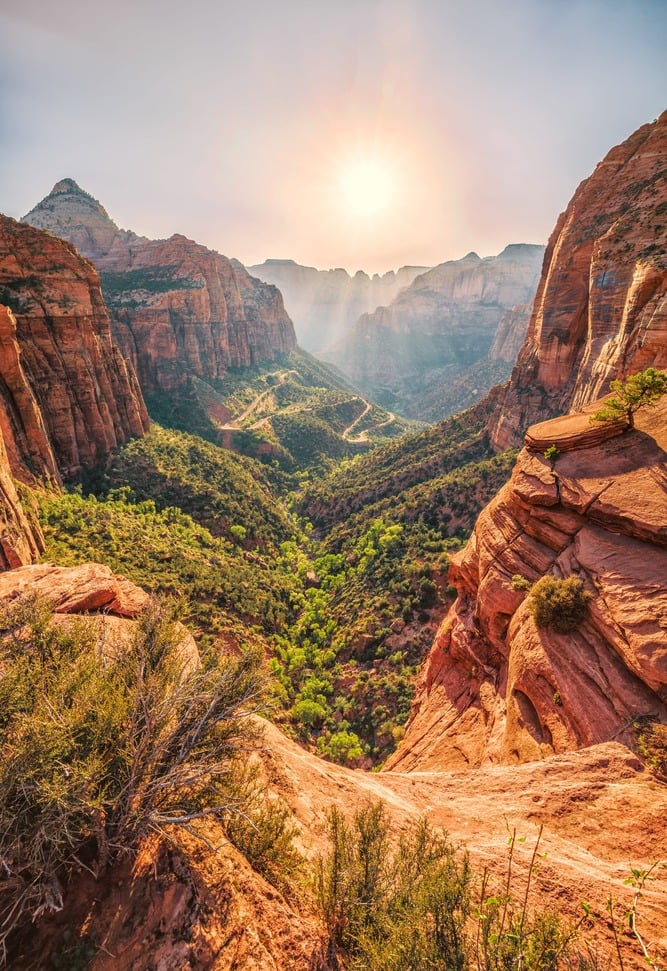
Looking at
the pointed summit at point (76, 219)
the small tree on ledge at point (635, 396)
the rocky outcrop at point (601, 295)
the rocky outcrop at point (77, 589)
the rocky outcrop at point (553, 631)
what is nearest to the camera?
the rocky outcrop at point (553, 631)

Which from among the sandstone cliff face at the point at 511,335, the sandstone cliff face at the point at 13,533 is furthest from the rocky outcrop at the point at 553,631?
the sandstone cliff face at the point at 511,335

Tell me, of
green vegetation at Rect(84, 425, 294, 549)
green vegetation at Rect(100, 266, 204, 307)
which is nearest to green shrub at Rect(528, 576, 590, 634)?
green vegetation at Rect(84, 425, 294, 549)

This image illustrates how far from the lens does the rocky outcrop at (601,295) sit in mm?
26188

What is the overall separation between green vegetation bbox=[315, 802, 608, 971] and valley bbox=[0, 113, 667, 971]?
0.05 metres

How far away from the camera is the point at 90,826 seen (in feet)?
18.5

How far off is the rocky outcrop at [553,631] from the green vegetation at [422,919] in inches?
226

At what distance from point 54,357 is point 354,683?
45.2 meters

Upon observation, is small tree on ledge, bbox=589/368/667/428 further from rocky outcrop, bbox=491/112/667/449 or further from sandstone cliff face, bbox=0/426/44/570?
sandstone cliff face, bbox=0/426/44/570

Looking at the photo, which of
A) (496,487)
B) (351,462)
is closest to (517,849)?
(496,487)

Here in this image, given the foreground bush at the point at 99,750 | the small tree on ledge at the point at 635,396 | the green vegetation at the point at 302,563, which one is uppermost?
the small tree on ledge at the point at 635,396

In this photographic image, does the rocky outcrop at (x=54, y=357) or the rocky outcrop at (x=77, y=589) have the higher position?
the rocky outcrop at (x=54, y=357)

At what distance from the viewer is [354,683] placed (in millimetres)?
28922

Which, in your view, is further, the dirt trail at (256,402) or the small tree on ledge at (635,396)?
the dirt trail at (256,402)

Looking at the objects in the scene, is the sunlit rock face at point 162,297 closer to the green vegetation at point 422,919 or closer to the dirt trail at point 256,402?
the dirt trail at point 256,402
